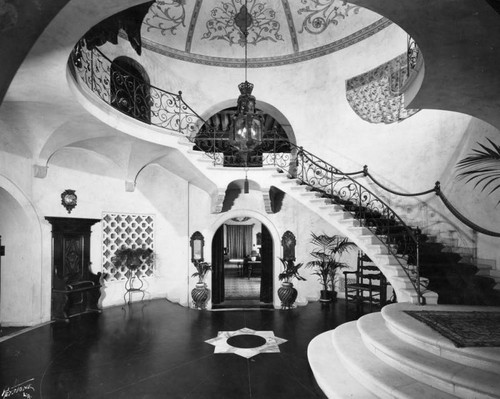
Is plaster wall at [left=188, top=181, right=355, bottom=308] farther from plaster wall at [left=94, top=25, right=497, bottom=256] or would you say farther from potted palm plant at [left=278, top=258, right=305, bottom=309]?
plaster wall at [left=94, top=25, right=497, bottom=256]

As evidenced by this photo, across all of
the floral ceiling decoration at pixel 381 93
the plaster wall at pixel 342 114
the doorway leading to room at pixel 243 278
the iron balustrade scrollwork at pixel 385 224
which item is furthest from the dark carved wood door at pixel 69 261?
the floral ceiling decoration at pixel 381 93

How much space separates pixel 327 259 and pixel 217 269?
9.47ft

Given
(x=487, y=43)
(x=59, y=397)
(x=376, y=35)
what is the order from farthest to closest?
1. (x=376, y=35)
2. (x=59, y=397)
3. (x=487, y=43)

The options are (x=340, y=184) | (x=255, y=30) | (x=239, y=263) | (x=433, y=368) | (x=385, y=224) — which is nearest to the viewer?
(x=433, y=368)

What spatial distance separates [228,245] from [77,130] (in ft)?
39.8

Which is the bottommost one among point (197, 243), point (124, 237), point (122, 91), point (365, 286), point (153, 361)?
point (153, 361)

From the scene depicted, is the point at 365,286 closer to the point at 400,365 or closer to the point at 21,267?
the point at 400,365

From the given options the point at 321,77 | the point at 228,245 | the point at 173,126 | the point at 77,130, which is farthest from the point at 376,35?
the point at 228,245

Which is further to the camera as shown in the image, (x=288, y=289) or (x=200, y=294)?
Answer: (x=200, y=294)

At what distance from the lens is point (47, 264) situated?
607 cm

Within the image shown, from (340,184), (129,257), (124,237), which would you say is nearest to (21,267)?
(129,257)

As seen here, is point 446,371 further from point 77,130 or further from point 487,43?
point 77,130

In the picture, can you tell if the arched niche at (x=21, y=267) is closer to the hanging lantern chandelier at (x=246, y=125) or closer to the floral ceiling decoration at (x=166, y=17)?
the hanging lantern chandelier at (x=246, y=125)

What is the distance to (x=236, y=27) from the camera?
841 centimetres
